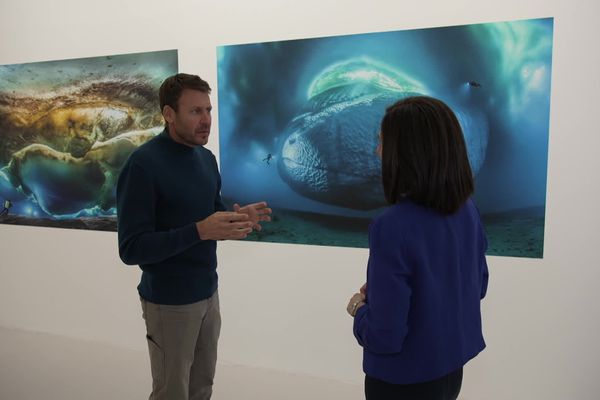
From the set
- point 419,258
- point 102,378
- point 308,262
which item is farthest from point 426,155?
point 102,378

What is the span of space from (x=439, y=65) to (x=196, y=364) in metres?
1.84

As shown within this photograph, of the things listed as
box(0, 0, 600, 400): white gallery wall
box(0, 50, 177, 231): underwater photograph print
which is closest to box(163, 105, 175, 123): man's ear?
box(0, 0, 600, 400): white gallery wall

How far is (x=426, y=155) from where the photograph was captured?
1186 millimetres

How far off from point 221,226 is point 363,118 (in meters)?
1.26

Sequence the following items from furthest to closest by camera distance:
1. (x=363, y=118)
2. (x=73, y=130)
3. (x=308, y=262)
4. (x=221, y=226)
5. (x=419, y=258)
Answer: (x=73, y=130), (x=308, y=262), (x=363, y=118), (x=221, y=226), (x=419, y=258)

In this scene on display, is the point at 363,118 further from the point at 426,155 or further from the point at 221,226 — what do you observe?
the point at 426,155

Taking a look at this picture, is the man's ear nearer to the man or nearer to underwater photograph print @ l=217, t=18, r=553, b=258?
the man

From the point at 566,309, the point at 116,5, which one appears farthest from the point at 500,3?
the point at 116,5

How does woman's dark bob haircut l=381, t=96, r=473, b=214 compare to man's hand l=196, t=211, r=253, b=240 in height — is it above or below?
above

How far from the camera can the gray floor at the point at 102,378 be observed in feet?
9.23

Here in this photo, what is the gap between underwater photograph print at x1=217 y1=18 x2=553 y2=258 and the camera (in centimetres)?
237

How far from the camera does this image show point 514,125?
7.79ft

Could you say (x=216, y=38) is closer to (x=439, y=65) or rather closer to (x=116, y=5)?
(x=116, y=5)

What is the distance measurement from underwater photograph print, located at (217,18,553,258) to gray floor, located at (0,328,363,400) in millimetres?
861
